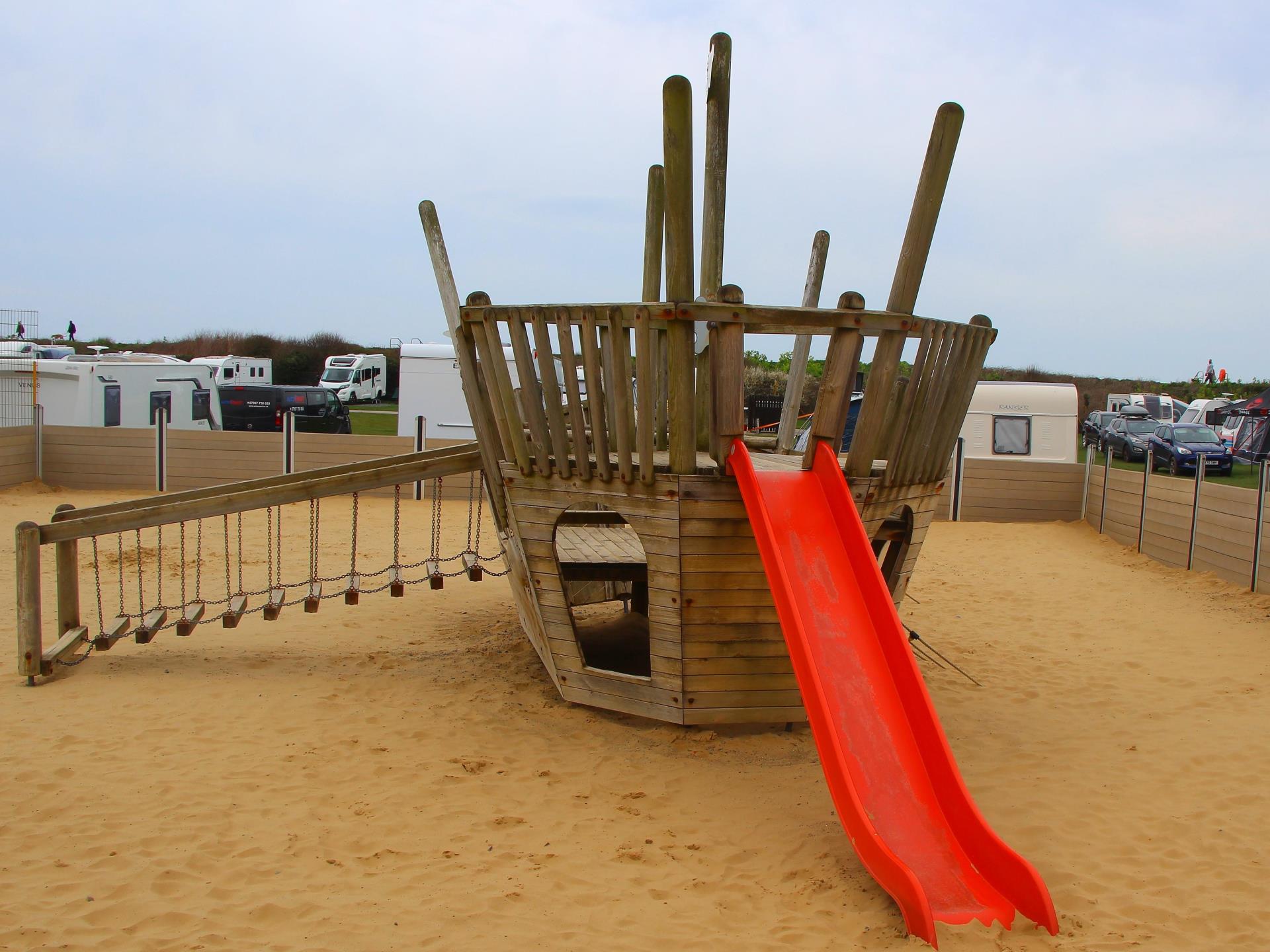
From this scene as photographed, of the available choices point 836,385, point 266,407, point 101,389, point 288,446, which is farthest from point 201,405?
point 836,385

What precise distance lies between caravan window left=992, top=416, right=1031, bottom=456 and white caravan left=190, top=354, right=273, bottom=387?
2300cm

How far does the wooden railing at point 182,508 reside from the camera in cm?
699

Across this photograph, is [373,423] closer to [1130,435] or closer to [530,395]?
[1130,435]

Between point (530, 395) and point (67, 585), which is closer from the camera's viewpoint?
point (530, 395)

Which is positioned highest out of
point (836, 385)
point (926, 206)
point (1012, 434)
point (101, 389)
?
point (926, 206)

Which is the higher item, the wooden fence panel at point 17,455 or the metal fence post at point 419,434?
the metal fence post at point 419,434

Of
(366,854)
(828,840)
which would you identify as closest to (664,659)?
(828,840)

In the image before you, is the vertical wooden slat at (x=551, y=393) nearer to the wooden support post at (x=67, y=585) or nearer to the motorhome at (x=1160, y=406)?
the wooden support post at (x=67, y=585)

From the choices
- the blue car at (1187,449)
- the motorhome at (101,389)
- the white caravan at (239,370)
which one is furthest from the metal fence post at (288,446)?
the blue car at (1187,449)

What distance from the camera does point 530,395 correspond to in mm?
5758

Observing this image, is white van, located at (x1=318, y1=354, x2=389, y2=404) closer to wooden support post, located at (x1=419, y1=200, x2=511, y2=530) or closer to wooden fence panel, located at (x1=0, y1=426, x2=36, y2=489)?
wooden fence panel, located at (x1=0, y1=426, x2=36, y2=489)

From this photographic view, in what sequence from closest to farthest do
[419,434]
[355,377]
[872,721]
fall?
[872,721] → [419,434] → [355,377]

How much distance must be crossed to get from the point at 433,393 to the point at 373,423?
1345 cm

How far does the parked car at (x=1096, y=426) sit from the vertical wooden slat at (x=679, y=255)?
26.1 meters
